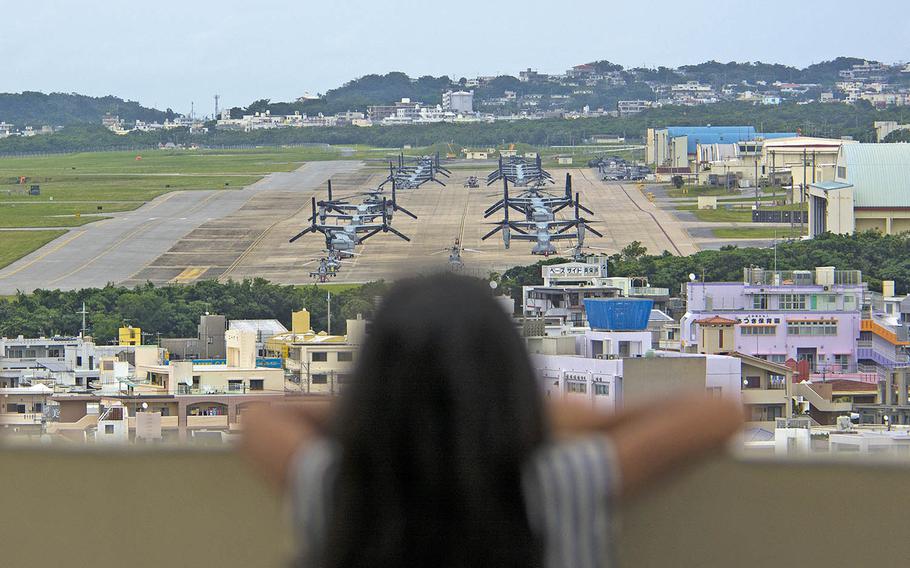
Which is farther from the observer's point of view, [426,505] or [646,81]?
[646,81]

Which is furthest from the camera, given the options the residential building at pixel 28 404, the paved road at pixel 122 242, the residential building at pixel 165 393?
the paved road at pixel 122 242

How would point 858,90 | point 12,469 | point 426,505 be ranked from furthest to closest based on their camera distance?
point 858,90 < point 12,469 < point 426,505

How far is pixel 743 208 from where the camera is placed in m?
53.2

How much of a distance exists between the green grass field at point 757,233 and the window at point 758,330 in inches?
808

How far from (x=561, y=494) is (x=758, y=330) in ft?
61.9

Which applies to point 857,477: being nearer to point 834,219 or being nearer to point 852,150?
point 834,219

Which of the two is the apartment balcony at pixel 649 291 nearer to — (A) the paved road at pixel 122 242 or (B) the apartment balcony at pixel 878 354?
(B) the apartment balcony at pixel 878 354

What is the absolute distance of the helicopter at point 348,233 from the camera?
38.4 metres

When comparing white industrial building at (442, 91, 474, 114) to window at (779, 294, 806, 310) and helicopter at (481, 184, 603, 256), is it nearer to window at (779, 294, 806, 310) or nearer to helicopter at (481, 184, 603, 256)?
helicopter at (481, 184, 603, 256)

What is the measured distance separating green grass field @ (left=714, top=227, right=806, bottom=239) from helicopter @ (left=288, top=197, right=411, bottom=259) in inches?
311

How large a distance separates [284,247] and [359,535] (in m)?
39.6

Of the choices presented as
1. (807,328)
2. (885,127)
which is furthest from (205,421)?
(885,127)

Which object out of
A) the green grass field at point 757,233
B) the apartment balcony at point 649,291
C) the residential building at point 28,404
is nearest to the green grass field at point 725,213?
the green grass field at point 757,233

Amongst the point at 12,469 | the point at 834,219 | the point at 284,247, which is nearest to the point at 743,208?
the point at 834,219
